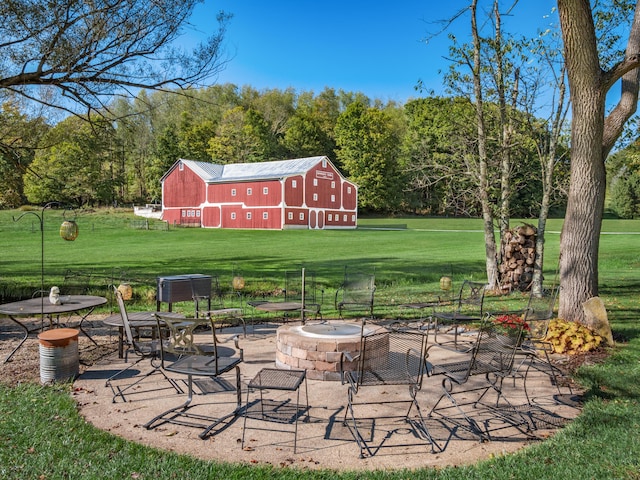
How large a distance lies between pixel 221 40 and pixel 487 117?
25.4 feet

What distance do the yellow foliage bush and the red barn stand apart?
3641 cm

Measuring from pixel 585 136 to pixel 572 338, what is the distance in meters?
3.23

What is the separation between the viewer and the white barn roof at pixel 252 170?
149ft

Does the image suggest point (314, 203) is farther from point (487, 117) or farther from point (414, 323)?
point (414, 323)

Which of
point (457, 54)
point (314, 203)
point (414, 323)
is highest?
point (457, 54)

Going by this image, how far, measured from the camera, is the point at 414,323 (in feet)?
30.6

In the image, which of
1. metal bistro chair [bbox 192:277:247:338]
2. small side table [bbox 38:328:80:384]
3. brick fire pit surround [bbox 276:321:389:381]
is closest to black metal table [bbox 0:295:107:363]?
small side table [bbox 38:328:80:384]

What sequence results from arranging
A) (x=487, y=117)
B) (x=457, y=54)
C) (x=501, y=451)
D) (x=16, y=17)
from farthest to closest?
(x=487, y=117), (x=457, y=54), (x=16, y=17), (x=501, y=451)

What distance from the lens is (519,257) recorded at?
43.5 ft

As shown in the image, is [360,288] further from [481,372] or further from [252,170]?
[252,170]

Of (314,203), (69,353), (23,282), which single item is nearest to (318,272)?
(23,282)

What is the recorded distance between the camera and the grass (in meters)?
3.67

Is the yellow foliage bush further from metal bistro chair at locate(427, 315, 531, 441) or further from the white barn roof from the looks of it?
the white barn roof

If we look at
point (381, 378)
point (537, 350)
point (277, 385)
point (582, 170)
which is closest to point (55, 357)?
point (277, 385)
